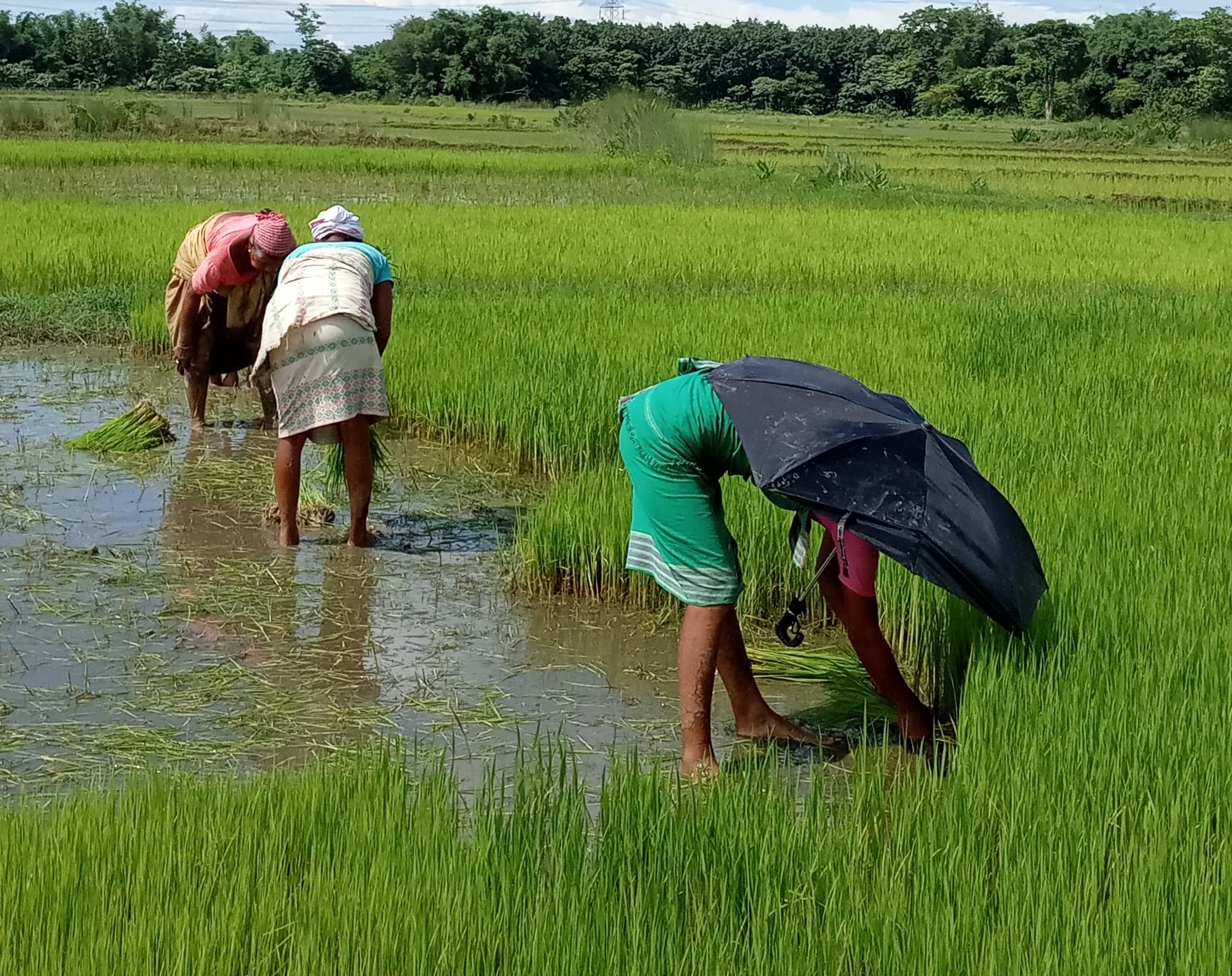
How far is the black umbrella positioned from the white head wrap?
2092mm

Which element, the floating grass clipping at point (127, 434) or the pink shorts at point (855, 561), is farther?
the floating grass clipping at point (127, 434)

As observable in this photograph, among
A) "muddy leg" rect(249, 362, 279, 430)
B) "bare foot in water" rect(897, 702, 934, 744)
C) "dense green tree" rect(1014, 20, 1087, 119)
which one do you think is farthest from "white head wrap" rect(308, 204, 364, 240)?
→ "dense green tree" rect(1014, 20, 1087, 119)

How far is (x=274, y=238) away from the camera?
4684 millimetres

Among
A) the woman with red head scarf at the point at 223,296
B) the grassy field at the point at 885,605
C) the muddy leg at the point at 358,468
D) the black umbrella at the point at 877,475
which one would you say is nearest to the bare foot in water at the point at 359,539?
the muddy leg at the point at 358,468

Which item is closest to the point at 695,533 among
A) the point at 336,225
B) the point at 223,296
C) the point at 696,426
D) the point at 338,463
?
the point at 696,426

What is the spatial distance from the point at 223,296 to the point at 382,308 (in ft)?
3.99

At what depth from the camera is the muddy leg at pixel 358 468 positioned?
451 centimetres

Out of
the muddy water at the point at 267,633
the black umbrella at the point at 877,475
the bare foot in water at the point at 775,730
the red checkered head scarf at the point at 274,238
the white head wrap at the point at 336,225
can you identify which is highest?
the white head wrap at the point at 336,225

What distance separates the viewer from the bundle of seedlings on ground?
16.0 feet

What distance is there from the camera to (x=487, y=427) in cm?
587

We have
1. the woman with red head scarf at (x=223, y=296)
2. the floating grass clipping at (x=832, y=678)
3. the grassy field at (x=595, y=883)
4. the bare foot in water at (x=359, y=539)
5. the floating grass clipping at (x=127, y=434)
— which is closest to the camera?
the grassy field at (x=595, y=883)

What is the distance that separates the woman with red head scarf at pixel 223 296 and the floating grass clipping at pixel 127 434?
0.24 m

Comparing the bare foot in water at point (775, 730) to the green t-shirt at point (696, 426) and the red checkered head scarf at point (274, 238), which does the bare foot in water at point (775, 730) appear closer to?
the green t-shirt at point (696, 426)

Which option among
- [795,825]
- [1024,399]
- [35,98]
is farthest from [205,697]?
[35,98]
